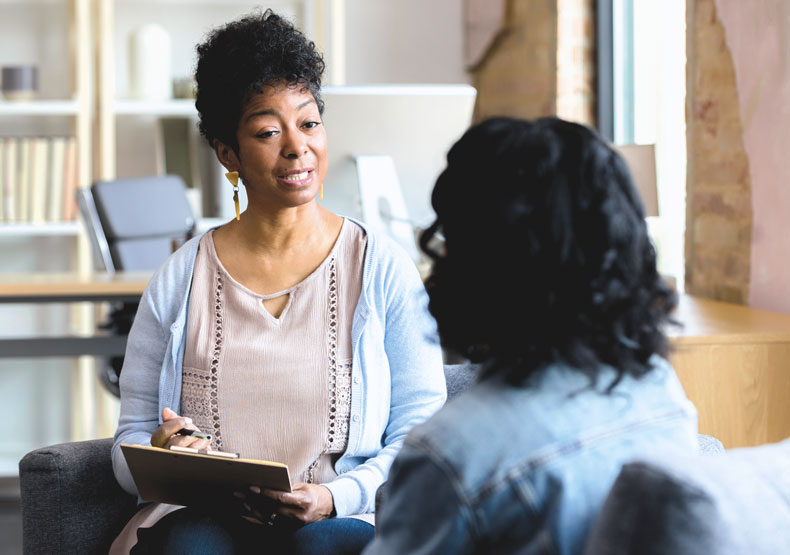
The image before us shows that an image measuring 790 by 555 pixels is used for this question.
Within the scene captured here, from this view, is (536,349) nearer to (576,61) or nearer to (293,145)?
(293,145)

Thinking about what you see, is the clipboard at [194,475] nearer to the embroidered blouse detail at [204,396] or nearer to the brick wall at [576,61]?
the embroidered blouse detail at [204,396]

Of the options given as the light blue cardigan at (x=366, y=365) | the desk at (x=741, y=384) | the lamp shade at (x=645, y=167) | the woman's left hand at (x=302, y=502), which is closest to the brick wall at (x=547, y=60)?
the lamp shade at (x=645, y=167)

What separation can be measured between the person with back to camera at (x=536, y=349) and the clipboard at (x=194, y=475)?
0.41m

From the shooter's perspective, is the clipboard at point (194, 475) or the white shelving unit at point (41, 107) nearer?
the clipboard at point (194, 475)

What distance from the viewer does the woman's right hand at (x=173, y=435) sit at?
4.30 ft

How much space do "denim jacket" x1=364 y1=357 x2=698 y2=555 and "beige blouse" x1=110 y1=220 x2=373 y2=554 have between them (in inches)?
25.2

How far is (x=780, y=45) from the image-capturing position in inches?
77.7

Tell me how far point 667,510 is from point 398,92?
7.00ft

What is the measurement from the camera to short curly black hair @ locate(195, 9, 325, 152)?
1489mm

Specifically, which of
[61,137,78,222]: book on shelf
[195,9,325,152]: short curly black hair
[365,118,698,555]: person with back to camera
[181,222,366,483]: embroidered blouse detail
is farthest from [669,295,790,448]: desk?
[61,137,78,222]: book on shelf

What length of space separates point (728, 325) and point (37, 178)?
2834mm

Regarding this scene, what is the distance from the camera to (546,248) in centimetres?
76

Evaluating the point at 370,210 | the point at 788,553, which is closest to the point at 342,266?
the point at 788,553

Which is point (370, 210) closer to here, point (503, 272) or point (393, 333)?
point (393, 333)
